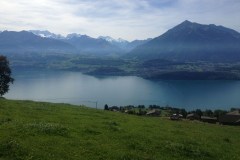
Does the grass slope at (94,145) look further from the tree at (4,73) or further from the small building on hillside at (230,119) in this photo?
the tree at (4,73)

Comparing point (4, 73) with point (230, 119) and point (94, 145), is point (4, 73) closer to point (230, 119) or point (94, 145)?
point (230, 119)

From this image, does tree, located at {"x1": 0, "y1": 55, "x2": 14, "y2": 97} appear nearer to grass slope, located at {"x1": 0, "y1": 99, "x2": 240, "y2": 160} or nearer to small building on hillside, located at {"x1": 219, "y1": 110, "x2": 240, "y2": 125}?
small building on hillside, located at {"x1": 219, "y1": 110, "x2": 240, "y2": 125}

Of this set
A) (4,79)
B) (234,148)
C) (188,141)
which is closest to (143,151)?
(188,141)

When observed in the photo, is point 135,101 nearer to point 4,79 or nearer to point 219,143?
point 4,79

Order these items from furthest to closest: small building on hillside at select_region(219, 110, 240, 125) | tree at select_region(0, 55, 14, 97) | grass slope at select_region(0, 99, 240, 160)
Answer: tree at select_region(0, 55, 14, 97) < small building on hillside at select_region(219, 110, 240, 125) < grass slope at select_region(0, 99, 240, 160)

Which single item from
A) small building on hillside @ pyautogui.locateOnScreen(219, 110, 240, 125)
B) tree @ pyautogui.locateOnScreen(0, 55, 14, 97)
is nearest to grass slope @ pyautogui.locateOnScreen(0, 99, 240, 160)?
small building on hillside @ pyautogui.locateOnScreen(219, 110, 240, 125)

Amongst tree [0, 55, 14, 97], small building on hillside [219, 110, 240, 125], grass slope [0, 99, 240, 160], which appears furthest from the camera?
tree [0, 55, 14, 97]

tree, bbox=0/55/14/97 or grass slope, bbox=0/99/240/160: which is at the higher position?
tree, bbox=0/55/14/97

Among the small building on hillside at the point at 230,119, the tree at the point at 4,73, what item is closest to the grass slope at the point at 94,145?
the small building on hillside at the point at 230,119

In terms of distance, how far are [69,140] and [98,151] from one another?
2527 mm

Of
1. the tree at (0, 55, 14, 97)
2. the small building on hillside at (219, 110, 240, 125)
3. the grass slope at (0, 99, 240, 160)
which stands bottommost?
the small building on hillside at (219, 110, 240, 125)

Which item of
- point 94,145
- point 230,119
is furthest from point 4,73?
point 94,145

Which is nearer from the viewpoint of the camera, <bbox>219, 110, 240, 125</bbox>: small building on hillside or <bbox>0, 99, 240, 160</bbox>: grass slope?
<bbox>0, 99, 240, 160</bbox>: grass slope

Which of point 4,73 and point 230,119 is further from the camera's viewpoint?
point 4,73
